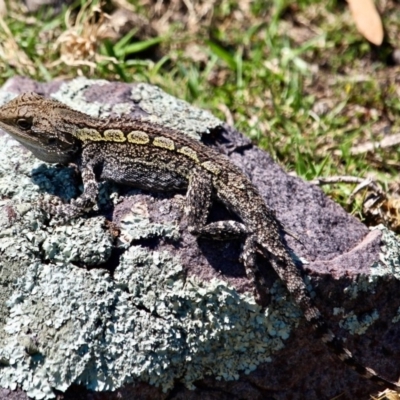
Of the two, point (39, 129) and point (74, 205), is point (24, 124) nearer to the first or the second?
point (39, 129)

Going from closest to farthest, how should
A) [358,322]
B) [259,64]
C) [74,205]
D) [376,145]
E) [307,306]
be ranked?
[307,306] → [74,205] → [358,322] → [376,145] → [259,64]

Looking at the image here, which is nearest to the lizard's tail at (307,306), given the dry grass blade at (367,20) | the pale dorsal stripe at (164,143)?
the pale dorsal stripe at (164,143)

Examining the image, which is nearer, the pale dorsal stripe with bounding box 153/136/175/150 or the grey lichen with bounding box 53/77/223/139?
the pale dorsal stripe with bounding box 153/136/175/150

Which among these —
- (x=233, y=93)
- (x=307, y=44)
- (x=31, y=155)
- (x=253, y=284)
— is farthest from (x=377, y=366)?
(x=307, y=44)

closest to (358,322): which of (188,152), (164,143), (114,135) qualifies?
(188,152)

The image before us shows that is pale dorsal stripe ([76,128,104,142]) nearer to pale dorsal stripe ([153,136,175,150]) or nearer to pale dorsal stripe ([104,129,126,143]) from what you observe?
pale dorsal stripe ([104,129,126,143])

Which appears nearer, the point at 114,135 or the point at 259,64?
the point at 114,135

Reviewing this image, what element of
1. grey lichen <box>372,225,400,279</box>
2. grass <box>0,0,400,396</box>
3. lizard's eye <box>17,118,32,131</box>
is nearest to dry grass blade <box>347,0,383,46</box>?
grass <box>0,0,400,396</box>
